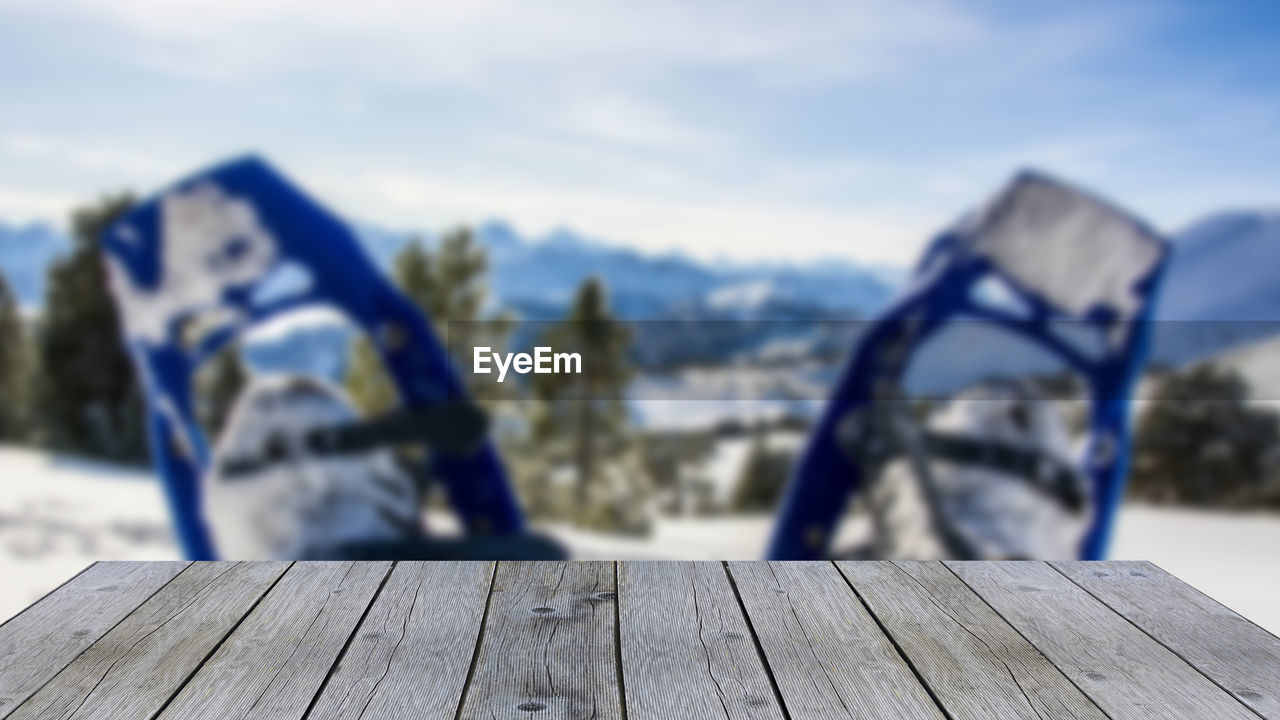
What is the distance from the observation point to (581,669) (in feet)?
3.83

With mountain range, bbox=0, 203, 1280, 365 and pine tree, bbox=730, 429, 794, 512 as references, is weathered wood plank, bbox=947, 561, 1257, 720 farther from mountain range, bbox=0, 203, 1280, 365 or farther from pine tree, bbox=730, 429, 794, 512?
mountain range, bbox=0, 203, 1280, 365

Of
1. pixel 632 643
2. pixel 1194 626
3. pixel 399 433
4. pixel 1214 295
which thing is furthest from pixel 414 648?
pixel 1214 295

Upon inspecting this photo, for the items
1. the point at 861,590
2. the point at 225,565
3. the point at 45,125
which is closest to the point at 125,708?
the point at 225,565

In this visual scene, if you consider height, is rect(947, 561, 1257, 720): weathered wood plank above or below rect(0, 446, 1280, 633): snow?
above

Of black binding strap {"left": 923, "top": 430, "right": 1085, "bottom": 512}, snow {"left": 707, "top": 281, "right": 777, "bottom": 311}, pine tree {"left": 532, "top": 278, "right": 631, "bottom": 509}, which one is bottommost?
black binding strap {"left": 923, "top": 430, "right": 1085, "bottom": 512}

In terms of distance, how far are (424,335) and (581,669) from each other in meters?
1.42

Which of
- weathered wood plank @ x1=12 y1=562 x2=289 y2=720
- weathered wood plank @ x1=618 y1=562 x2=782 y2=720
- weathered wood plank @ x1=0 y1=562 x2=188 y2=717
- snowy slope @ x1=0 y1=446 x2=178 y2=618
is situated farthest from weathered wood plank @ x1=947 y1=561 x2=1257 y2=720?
snowy slope @ x1=0 y1=446 x2=178 y2=618

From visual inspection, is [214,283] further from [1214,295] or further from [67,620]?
[1214,295]

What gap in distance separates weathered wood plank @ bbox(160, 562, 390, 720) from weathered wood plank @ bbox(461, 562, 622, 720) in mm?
175

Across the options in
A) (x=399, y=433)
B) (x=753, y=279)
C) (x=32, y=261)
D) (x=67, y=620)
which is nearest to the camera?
(x=67, y=620)

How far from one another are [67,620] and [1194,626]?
4.70 ft

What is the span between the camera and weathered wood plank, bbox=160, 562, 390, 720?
108 cm

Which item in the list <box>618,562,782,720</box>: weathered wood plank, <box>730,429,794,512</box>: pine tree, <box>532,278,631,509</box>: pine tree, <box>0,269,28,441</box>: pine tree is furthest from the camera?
<box>730,429,794,512</box>: pine tree

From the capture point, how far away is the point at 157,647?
4.15ft
